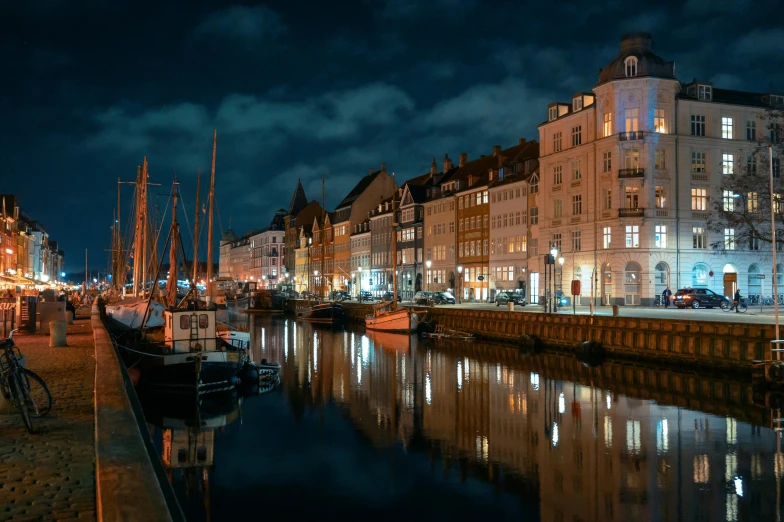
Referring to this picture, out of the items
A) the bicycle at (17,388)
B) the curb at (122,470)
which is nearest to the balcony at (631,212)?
the curb at (122,470)

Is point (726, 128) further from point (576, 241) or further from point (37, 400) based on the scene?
point (37, 400)

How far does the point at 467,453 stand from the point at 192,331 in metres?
13.5

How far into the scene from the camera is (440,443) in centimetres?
2198

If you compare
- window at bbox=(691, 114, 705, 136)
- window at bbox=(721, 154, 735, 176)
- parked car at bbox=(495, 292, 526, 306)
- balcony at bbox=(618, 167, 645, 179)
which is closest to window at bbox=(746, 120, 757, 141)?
window at bbox=(721, 154, 735, 176)

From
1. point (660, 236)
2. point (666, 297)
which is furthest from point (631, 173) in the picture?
point (666, 297)

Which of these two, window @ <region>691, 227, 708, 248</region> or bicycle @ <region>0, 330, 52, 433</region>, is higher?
window @ <region>691, 227, 708, 248</region>

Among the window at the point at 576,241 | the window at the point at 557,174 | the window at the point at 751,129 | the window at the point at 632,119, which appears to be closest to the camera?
the window at the point at 632,119

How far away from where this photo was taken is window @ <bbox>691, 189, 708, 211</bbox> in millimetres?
61906

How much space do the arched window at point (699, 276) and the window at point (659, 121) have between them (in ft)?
38.1

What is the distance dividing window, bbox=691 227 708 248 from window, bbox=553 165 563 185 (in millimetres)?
12659

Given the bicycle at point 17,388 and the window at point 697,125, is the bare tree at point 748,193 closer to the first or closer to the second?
the window at point 697,125

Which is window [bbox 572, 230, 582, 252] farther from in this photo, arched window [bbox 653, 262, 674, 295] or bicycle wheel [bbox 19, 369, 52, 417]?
bicycle wheel [bbox 19, 369, 52, 417]

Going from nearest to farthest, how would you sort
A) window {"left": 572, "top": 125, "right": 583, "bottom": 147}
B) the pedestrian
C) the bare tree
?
the bare tree, the pedestrian, window {"left": 572, "top": 125, "right": 583, "bottom": 147}

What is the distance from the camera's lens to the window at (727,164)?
63188 mm
